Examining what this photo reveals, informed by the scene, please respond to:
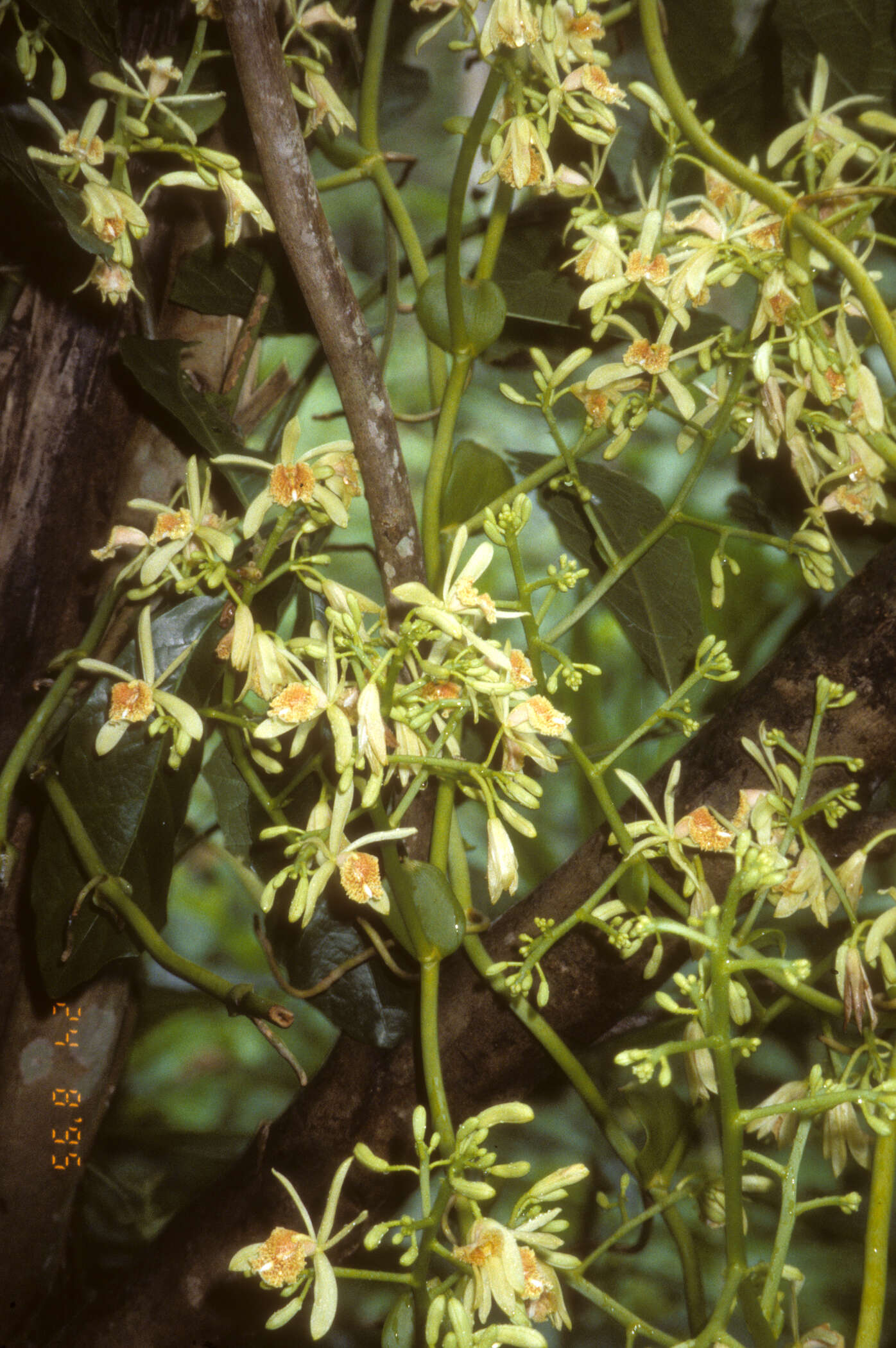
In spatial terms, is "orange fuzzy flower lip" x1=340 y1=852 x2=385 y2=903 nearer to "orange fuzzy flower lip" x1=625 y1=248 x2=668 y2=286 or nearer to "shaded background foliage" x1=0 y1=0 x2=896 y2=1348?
"shaded background foliage" x1=0 y1=0 x2=896 y2=1348

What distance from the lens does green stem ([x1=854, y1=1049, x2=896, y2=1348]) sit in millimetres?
419

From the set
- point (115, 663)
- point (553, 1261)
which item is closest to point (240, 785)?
point (115, 663)

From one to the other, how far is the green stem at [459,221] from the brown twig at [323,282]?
0.05 m

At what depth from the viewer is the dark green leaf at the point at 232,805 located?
0.61 meters

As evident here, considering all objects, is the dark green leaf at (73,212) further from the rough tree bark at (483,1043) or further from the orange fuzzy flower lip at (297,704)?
the rough tree bark at (483,1043)

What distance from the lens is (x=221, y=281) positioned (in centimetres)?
63

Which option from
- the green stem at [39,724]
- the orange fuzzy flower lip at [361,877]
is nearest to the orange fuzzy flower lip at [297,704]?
the orange fuzzy flower lip at [361,877]

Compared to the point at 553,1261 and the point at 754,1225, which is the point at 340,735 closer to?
the point at 553,1261

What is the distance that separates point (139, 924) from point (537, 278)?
477 millimetres

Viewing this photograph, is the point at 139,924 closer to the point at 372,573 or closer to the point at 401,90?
the point at 372,573

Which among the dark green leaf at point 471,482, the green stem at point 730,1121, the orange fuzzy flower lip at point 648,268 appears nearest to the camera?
the green stem at point 730,1121

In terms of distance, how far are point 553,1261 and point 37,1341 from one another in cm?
42

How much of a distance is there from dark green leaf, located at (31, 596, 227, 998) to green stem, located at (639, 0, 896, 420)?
1.19 feet

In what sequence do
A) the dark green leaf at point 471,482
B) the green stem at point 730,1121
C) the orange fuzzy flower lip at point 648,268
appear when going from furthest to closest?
the dark green leaf at point 471,482 < the orange fuzzy flower lip at point 648,268 < the green stem at point 730,1121
